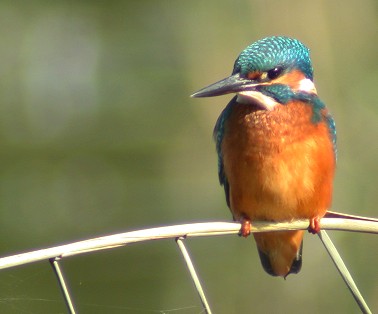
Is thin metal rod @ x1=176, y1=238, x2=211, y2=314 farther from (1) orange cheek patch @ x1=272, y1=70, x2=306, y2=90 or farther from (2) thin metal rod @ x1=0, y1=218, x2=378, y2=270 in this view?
(1) orange cheek patch @ x1=272, y1=70, x2=306, y2=90

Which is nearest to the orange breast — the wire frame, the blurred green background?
the wire frame

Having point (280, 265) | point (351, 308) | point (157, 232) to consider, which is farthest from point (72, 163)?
point (157, 232)

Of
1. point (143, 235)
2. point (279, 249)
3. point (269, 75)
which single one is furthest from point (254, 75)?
point (143, 235)

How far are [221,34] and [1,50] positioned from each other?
6.39 feet

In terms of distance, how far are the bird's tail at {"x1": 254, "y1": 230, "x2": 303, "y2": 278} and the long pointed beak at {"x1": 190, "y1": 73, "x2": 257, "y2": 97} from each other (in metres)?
0.51

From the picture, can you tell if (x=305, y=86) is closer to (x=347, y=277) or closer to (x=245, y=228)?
(x=245, y=228)

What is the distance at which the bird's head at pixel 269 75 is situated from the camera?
8.91 feet

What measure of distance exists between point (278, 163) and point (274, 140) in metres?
0.07

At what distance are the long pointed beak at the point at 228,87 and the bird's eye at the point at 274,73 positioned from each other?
0.08m

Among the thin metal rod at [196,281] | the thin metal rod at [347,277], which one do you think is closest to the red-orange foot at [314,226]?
the thin metal rod at [347,277]

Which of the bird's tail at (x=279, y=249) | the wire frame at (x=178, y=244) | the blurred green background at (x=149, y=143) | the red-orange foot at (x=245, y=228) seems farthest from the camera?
the blurred green background at (x=149, y=143)

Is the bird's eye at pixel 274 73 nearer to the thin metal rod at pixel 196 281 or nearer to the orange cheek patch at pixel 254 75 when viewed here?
the orange cheek patch at pixel 254 75

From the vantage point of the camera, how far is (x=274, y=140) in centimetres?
276

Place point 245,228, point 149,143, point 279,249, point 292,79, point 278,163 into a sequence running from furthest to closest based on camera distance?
1. point 149,143
2. point 279,249
3. point 292,79
4. point 278,163
5. point 245,228
